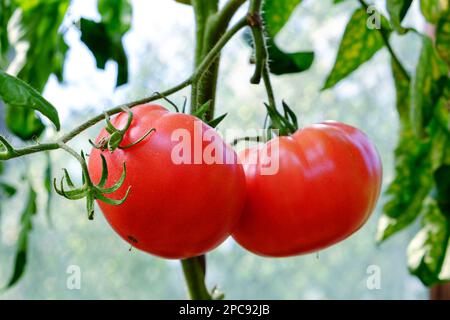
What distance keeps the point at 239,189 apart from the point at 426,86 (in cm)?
30

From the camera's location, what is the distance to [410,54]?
1623mm

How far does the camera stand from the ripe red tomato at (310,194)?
46 cm

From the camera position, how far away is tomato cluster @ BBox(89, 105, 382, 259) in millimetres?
405

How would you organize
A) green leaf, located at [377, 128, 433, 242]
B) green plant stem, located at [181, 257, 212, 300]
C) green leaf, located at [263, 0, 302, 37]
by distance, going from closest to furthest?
green plant stem, located at [181, 257, 212, 300], green leaf, located at [263, 0, 302, 37], green leaf, located at [377, 128, 433, 242]

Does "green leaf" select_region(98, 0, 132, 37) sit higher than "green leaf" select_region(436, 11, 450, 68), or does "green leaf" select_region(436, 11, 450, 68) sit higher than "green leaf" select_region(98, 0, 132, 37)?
"green leaf" select_region(98, 0, 132, 37)

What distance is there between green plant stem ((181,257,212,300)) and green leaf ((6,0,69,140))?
0.36 meters

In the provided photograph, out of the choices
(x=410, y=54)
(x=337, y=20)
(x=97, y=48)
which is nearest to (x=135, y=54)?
(x=337, y=20)

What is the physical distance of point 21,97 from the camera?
379 mm

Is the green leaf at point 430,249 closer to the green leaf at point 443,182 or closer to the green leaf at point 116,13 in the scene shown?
the green leaf at point 443,182

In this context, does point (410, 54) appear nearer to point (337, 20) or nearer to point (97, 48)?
point (337, 20)

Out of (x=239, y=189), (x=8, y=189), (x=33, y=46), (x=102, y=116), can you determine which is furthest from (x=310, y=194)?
(x=8, y=189)

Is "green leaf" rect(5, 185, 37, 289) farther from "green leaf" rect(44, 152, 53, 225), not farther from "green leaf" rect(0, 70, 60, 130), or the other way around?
"green leaf" rect(0, 70, 60, 130)

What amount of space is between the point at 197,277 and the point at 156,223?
0.57ft

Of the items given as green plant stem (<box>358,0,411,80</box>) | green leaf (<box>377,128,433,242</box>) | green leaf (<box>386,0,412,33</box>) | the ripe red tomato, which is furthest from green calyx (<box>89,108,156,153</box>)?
green leaf (<box>377,128,433,242</box>)
